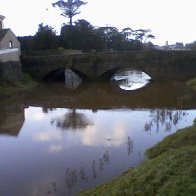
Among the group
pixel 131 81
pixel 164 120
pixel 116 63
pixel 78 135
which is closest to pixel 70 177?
pixel 78 135

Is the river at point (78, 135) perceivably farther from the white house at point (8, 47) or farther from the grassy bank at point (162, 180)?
the white house at point (8, 47)

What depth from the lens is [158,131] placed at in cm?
2039

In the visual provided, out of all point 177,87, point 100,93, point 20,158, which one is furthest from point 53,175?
point 177,87

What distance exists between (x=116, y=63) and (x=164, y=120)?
24704 millimetres

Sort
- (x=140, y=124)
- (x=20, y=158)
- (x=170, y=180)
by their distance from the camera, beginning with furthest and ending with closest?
(x=140, y=124)
(x=20, y=158)
(x=170, y=180)

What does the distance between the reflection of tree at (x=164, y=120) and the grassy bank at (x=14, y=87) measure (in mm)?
14626

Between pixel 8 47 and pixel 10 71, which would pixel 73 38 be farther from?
pixel 10 71

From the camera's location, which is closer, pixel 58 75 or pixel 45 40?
pixel 58 75

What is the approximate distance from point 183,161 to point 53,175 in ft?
18.4

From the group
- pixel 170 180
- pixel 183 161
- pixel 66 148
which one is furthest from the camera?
pixel 66 148

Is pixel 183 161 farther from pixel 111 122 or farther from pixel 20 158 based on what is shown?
pixel 111 122

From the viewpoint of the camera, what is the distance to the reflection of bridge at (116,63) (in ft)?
152

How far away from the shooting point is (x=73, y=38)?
68.4 meters

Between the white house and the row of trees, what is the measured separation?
1027 centimetres
